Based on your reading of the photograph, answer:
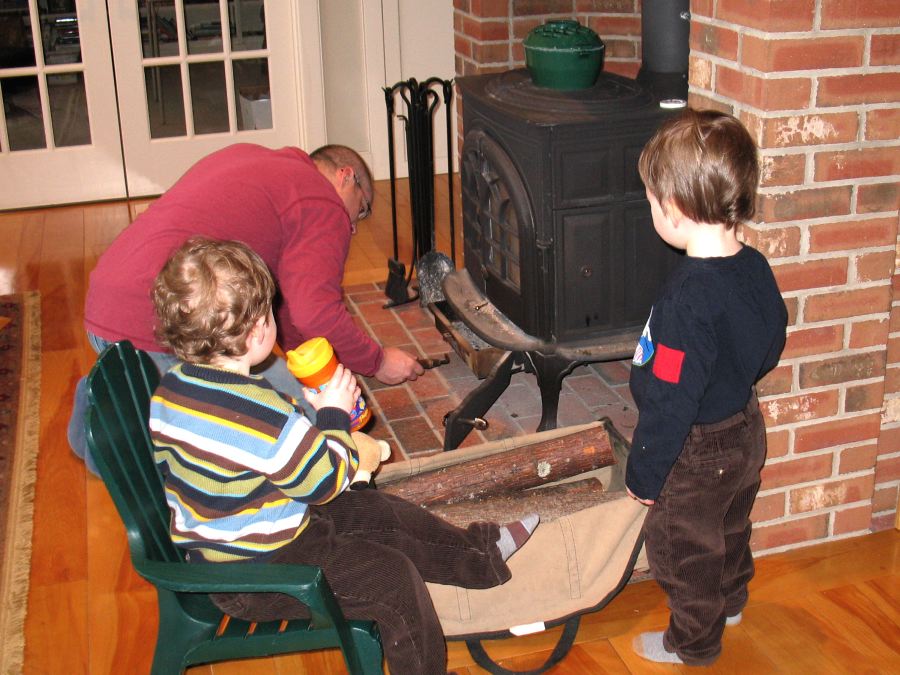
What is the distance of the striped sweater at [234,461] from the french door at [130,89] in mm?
3611

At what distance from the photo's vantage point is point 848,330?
6.95 feet

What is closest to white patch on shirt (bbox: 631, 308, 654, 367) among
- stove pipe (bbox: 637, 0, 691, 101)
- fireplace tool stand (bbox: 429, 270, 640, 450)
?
fireplace tool stand (bbox: 429, 270, 640, 450)

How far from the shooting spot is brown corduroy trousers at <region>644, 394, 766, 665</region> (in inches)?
72.0

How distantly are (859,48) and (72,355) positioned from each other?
262cm

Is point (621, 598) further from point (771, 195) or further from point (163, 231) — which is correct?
point (163, 231)

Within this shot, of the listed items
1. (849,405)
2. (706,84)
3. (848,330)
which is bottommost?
(849,405)

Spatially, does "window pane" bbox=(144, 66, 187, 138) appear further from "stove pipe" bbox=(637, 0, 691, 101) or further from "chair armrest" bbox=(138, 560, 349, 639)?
"chair armrest" bbox=(138, 560, 349, 639)

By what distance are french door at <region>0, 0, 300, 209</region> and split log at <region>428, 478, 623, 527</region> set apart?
324cm

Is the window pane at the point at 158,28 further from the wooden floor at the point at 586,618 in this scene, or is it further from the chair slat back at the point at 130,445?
the chair slat back at the point at 130,445

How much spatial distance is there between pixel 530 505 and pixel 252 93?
11.0ft

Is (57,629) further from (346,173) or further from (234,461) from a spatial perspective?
(346,173)

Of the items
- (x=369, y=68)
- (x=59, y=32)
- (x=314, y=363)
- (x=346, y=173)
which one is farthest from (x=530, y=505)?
(x=59, y=32)

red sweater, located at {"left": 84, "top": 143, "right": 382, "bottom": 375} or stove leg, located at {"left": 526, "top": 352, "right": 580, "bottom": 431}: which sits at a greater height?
red sweater, located at {"left": 84, "top": 143, "right": 382, "bottom": 375}

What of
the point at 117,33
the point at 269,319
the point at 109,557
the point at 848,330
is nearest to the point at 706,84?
the point at 848,330
